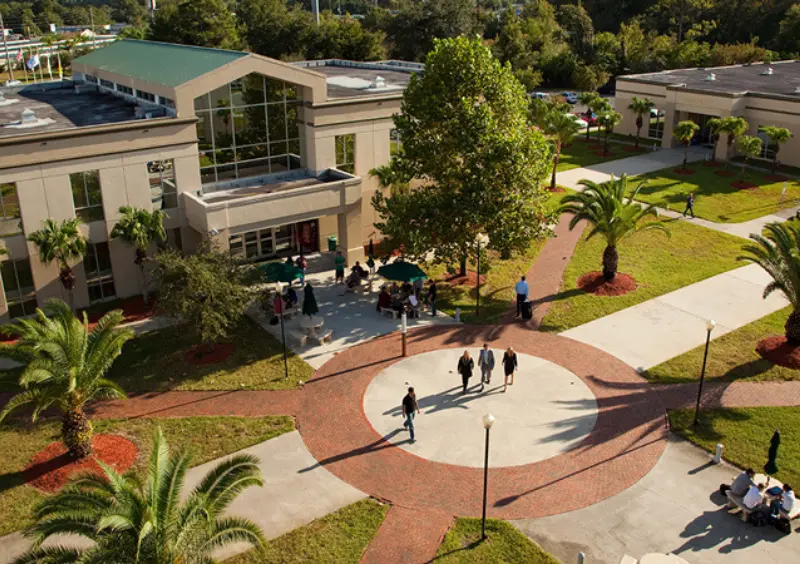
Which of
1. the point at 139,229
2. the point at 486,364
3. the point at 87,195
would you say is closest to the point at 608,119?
the point at 486,364

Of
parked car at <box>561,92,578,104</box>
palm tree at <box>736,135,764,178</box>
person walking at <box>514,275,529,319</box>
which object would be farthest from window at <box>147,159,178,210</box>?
parked car at <box>561,92,578,104</box>

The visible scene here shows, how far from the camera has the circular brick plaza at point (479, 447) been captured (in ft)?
59.9

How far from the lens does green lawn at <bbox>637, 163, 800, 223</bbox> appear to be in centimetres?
4097

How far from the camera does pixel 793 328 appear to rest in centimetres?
2489

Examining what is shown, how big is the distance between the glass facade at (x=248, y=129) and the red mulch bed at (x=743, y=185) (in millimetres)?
28075

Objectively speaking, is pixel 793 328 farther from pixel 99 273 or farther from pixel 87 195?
pixel 87 195

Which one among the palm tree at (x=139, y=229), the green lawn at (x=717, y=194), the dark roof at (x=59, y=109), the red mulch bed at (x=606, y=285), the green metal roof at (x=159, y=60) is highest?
the green metal roof at (x=159, y=60)

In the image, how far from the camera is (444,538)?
55.3ft

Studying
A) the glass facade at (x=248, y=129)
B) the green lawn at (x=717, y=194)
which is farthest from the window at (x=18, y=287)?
the green lawn at (x=717, y=194)

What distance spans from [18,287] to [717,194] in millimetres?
37620

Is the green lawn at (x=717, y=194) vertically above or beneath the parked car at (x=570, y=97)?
beneath

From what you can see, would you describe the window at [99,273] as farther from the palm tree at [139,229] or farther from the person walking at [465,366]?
the person walking at [465,366]

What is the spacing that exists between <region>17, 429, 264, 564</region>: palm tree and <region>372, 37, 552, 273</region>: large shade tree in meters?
16.0

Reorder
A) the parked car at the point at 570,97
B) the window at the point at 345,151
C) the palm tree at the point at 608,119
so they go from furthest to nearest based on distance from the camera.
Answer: the parked car at the point at 570,97
the palm tree at the point at 608,119
the window at the point at 345,151
